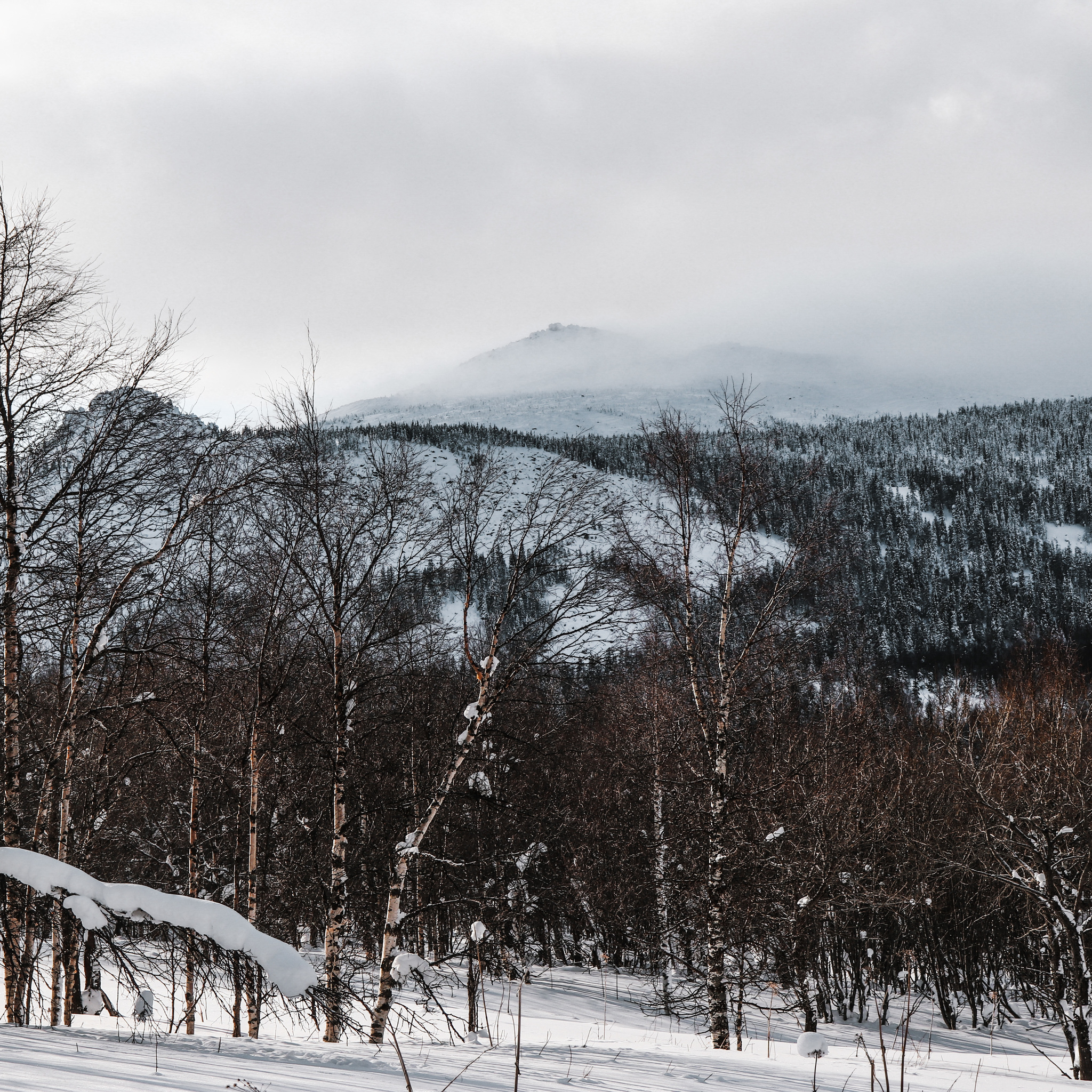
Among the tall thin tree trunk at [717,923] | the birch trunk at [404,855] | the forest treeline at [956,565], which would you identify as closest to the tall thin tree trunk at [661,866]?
the tall thin tree trunk at [717,923]

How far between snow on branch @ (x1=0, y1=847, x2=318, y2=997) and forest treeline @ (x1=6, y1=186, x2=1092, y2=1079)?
0.12m

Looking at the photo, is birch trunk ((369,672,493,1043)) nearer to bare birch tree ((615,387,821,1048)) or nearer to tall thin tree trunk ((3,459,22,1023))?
bare birch tree ((615,387,821,1048))

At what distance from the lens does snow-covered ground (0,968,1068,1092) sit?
15.3 feet

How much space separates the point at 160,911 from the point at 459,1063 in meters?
4.75

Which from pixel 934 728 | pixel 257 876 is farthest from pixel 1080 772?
pixel 257 876

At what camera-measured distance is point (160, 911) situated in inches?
179

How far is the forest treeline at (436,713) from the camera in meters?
8.48

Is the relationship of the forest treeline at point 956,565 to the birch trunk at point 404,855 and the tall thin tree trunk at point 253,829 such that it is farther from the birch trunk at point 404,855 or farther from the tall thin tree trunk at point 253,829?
the tall thin tree trunk at point 253,829

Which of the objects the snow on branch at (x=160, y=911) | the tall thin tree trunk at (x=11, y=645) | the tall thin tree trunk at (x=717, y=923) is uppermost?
the tall thin tree trunk at (x=11, y=645)

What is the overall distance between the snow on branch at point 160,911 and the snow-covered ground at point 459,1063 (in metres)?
0.60

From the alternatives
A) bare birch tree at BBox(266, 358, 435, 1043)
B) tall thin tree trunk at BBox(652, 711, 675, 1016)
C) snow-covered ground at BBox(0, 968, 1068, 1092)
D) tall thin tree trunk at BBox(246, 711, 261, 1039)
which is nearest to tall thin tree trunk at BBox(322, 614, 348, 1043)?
bare birch tree at BBox(266, 358, 435, 1043)

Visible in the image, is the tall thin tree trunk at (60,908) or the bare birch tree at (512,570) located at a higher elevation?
the bare birch tree at (512,570)

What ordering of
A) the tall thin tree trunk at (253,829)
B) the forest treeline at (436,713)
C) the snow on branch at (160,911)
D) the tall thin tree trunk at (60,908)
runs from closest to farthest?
the snow on branch at (160,911), the tall thin tree trunk at (60,908), the forest treeline at (436,713), the tall thin tree trunk at (253,829)

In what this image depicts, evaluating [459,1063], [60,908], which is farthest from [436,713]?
[60,908]
